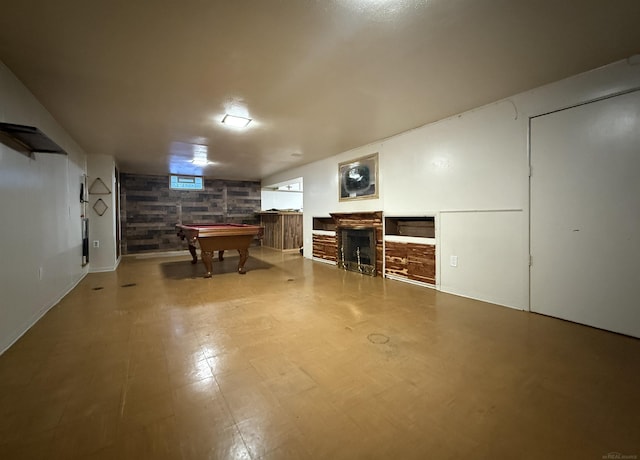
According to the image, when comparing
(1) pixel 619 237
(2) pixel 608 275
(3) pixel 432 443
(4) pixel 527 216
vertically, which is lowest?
(3) pixel 432 443

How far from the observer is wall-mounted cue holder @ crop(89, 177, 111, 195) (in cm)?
551

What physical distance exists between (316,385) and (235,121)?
352 cm

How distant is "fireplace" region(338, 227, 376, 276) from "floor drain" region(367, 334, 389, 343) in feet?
8.28

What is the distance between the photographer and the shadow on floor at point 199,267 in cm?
515

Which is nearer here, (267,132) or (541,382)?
(541,382)

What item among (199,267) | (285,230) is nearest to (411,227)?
(199,267)

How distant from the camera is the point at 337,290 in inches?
157

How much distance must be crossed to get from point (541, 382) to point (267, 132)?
4334mm

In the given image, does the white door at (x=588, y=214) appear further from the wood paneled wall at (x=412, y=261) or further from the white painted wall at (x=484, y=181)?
the wood paneled wall at (x=412, y=261)

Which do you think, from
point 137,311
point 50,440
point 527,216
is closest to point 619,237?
point 527,216

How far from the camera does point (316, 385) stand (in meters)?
1.74

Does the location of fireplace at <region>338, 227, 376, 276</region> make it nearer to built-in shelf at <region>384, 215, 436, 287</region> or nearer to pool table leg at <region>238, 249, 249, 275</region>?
built-in shelf at <region>384, 215, 436, 287</region>

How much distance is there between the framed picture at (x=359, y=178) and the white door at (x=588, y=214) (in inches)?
97.2

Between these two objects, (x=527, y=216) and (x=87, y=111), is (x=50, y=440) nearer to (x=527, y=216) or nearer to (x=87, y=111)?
(x=87, y=111)
